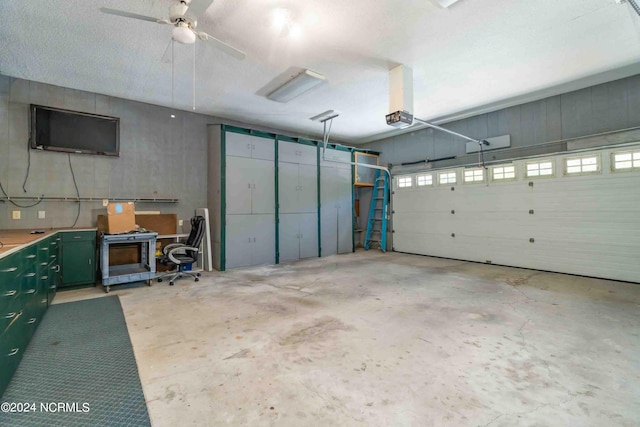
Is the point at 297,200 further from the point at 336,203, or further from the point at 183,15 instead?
the point at 183,15

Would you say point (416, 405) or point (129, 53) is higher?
point (129, 53)

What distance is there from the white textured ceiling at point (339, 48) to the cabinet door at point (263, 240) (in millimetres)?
2365

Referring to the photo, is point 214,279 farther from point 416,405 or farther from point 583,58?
point 583,58

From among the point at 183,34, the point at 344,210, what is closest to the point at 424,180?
the point at 344,210

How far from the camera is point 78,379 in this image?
1939mm

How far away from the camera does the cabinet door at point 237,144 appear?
546cm

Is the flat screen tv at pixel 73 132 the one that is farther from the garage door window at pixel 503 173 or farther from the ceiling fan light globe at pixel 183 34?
the garage door window at pixel 503 173

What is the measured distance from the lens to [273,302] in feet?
11.6

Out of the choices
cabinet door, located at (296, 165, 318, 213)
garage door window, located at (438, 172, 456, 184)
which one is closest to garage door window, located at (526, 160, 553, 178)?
garage door window, located at (438, 172, 456, 184)

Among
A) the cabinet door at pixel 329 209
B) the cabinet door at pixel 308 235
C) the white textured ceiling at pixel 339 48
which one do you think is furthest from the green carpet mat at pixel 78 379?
the cabinet door at pixel 329 209

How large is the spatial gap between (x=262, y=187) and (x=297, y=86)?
228cm

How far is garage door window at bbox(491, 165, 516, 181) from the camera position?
216 inches

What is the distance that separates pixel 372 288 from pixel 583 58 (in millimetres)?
4362

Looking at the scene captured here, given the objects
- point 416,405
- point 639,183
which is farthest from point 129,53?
point 639,183
